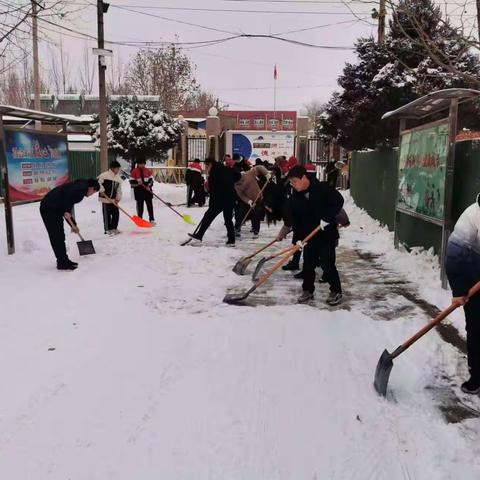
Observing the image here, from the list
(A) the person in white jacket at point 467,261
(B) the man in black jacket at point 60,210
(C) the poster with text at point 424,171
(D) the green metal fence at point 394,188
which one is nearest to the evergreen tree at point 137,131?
(D) the green metal fence at point 394,188

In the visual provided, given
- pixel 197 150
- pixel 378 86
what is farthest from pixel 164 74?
pixel 378 86

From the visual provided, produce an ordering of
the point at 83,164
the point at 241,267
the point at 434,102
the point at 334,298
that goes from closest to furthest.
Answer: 1. the point at 334,298
2. the point at 434,102
3. the point at 241,267
4. the point at 83,164

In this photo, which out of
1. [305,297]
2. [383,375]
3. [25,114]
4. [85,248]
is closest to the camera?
[383,375]

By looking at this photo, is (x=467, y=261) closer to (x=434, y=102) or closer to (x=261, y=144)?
(x=434, y=102)

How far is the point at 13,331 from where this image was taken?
15.9 feet

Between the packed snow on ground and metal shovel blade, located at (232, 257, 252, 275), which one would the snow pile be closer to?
the packed snow on ground

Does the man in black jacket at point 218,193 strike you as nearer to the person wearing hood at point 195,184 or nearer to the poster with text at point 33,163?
the poster with text at point 33,163

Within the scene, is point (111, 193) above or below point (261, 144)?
below

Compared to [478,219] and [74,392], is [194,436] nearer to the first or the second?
A: [74,392]

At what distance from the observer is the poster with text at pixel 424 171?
6.62 metres

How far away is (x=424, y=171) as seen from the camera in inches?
289

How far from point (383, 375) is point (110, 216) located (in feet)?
27.4

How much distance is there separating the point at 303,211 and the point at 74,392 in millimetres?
3387

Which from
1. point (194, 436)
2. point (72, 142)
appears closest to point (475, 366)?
point (194, 436)
